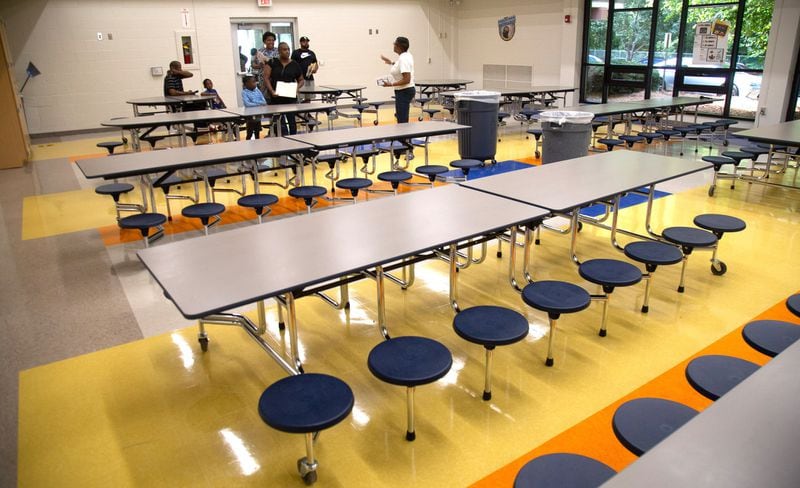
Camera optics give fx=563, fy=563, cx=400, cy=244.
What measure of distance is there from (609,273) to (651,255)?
461 mm

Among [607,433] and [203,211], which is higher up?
[203,211]

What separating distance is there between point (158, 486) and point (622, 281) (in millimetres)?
2492

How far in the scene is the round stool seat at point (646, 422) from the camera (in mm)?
1769

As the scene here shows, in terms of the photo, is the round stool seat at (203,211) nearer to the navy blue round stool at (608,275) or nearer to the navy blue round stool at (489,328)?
the navy blue round stool at (489,328)

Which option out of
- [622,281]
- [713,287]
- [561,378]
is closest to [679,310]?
[713,287]

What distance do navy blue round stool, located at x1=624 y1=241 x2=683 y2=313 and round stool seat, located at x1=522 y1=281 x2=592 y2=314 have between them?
71cm

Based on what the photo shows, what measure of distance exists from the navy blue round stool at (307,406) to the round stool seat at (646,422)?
948 mm

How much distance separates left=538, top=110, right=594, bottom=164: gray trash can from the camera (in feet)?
19.1

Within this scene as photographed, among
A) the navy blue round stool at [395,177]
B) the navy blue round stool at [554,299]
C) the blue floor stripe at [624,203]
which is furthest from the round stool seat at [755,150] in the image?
the navy blue round stool at [554,299]

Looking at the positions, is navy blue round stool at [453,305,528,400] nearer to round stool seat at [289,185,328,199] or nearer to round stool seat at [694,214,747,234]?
round stool seat at [694,214,747,234]

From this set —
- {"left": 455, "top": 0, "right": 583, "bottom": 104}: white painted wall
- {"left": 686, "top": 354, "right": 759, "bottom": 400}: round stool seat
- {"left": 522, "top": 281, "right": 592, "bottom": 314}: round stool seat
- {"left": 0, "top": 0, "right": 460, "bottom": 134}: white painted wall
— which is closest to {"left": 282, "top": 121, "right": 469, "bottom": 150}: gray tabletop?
{"left": 522, "top": 281, "right": 592, "bottom": 314}: round stool seat

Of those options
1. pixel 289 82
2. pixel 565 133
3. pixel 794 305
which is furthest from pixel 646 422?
pixel 289 82

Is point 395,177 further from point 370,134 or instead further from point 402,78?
point 402,78

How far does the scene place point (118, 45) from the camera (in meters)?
10.5
